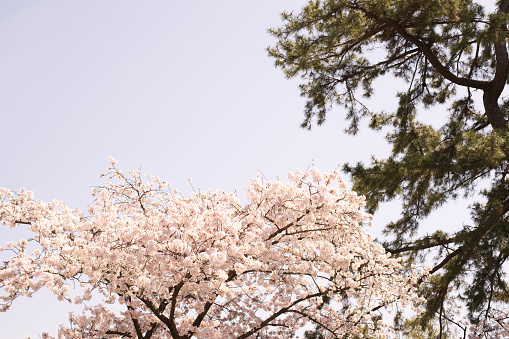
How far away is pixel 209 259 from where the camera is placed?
5262 mm

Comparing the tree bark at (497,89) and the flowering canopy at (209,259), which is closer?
the flowering canopy at (209,259)

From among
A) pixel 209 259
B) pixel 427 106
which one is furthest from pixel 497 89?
pixel 209 259

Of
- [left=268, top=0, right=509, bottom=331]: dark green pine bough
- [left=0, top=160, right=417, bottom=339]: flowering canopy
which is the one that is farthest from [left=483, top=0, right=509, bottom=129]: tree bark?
[left=0, top=160, right=417, bottom=339]: flowering canopy

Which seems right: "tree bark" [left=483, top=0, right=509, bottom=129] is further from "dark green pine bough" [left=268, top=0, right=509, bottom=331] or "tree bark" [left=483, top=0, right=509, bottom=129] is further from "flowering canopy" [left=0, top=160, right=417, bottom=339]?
"flowering canopy" [left=0, top=160, right=417, bottom=339]

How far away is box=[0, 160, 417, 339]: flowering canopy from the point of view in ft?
18.0

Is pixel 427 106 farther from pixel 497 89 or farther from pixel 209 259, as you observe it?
pixel 209 259

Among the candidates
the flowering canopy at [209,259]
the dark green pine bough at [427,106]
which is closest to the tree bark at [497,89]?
the dark green pine bough at [427,106]

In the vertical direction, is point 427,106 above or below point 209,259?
above

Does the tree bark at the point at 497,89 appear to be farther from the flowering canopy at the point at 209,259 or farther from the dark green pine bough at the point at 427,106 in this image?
the flowering canopy at the point at 209,259

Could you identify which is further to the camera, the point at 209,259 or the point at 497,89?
the point at 497,89

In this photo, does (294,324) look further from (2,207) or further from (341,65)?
(341,65)

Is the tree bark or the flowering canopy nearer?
the flowering canopy

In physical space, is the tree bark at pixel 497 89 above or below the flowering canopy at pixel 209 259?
above

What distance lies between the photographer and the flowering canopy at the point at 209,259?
18.0 feet
